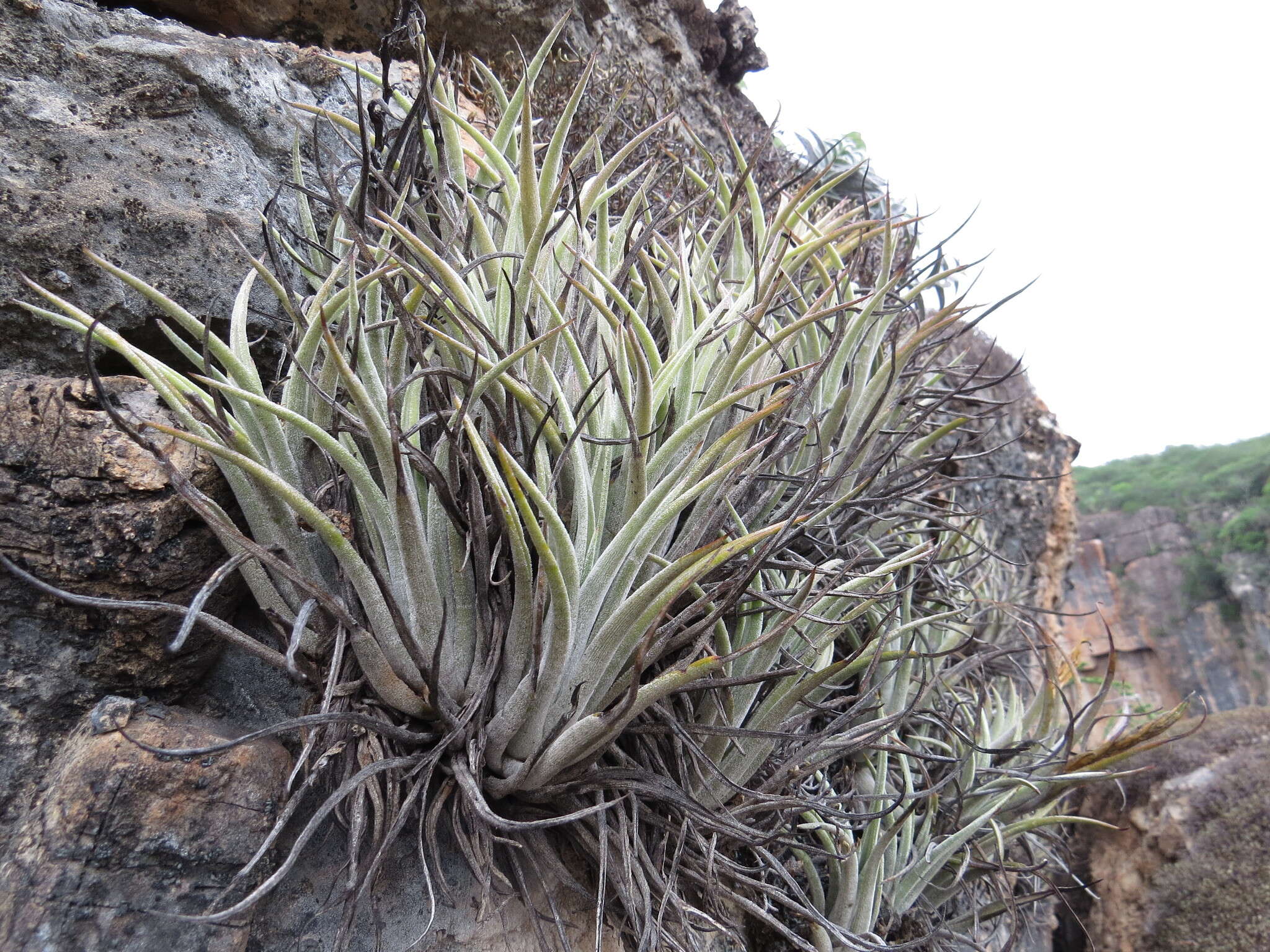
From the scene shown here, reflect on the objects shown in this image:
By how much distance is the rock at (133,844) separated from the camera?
0.85m

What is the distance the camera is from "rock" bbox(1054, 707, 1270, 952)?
115 inches

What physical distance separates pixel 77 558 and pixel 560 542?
2.12 ft

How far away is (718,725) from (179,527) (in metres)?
0.87

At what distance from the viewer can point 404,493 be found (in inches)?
38.5

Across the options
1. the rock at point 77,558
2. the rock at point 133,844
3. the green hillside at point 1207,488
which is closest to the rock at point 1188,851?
the rock at point 133,844

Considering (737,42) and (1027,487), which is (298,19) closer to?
(737,42)

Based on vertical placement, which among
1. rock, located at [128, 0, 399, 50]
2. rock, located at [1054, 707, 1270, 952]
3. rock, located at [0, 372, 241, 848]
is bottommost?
rock, located at [1054, 707, 1270, 952]

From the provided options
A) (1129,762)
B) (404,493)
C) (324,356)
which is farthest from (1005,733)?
(1129,762)

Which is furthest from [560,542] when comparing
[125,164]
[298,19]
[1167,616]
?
[1167,616]

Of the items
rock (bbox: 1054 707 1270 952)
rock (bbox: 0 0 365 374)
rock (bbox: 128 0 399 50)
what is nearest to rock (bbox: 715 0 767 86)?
rock (bbox: 128 0 399 50)

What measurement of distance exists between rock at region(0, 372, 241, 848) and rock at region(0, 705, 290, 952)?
6 cm

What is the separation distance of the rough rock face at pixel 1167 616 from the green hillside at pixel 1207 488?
300 mm

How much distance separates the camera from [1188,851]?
125 inches

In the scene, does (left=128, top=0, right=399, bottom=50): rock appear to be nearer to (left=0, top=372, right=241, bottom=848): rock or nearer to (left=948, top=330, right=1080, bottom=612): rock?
(left=0, top=372, right=241, bottom=848): rock
